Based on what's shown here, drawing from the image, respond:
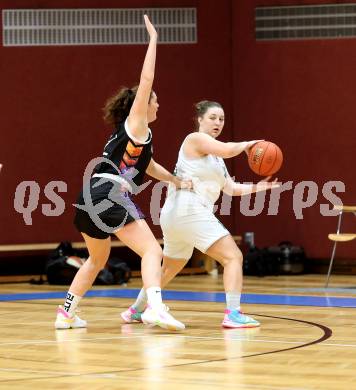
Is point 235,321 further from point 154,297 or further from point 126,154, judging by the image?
point 126,154

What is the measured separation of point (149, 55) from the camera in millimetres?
7863

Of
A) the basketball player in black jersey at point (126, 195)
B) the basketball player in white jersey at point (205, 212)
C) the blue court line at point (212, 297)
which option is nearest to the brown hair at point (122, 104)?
the basketball player in black jersey at point (126, 195)

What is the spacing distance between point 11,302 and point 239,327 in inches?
147

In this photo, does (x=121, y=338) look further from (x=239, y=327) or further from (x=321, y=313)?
(x=321, y=313)

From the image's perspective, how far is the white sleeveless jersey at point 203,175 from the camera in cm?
859

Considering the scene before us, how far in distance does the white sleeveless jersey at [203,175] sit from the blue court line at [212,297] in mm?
2396

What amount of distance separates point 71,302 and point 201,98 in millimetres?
7410

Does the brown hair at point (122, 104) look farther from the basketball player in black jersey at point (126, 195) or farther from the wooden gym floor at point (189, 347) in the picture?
the wooden gym floor at point (189, 347)

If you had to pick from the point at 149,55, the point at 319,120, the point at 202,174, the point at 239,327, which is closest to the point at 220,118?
the point at 202,174

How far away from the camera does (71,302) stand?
8461 millimetres

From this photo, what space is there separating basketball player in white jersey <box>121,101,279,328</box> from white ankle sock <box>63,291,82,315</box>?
63cm

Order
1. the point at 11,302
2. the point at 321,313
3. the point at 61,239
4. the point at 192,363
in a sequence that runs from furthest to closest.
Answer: the point at 61,239
the point at 11,302
the point at 321,313
the point at 192,363

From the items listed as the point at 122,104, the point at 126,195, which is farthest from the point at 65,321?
the point at 122,104

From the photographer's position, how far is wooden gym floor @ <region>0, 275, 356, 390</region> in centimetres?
606
